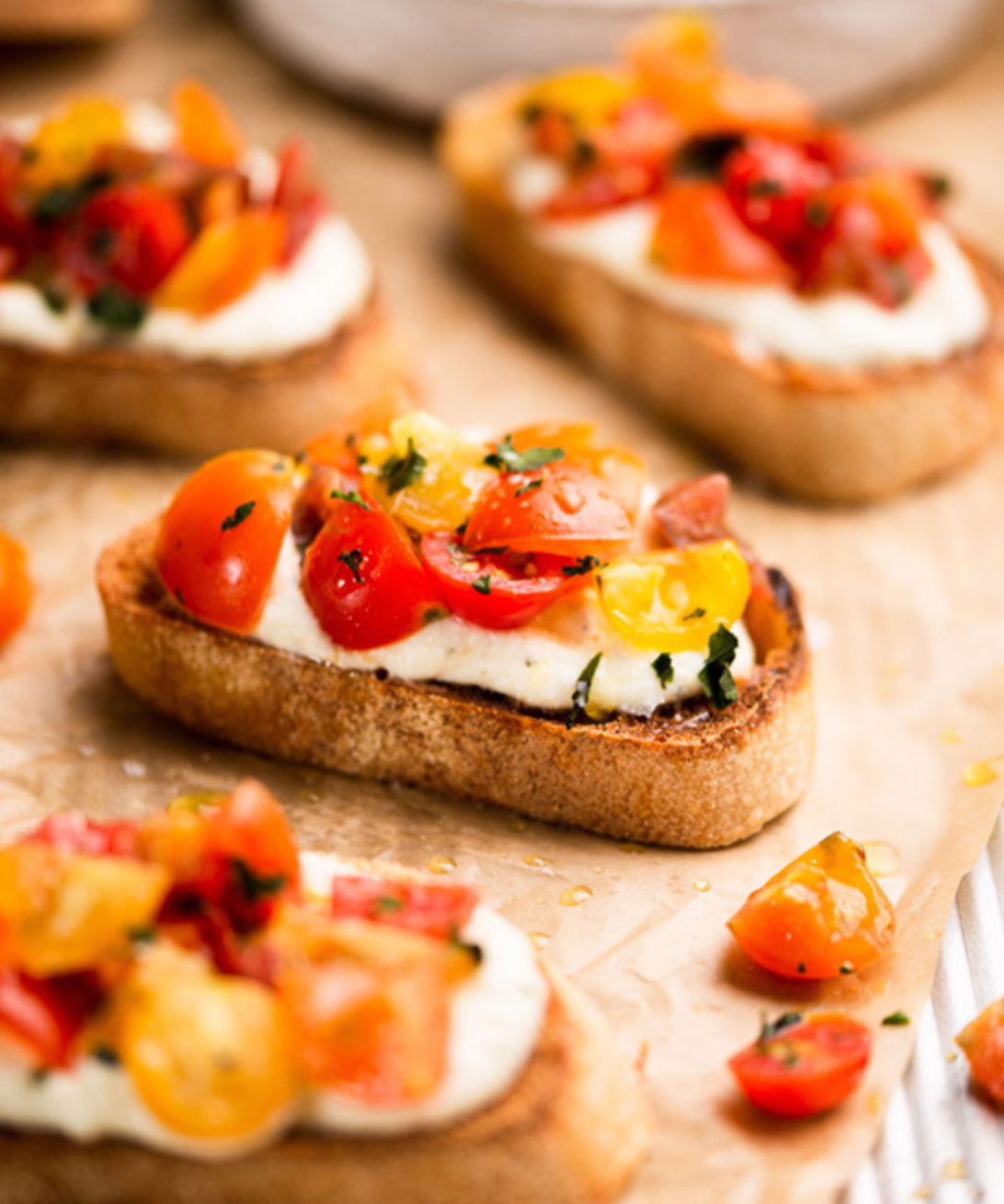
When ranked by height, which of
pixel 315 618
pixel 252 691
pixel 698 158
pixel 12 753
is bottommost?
pixel 12 753

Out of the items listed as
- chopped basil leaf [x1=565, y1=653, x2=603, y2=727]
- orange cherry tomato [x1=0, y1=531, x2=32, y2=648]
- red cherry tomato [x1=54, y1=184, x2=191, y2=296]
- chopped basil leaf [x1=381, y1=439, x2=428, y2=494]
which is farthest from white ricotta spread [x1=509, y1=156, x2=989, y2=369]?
orange cherry tomato [x1=0, y1=531, x2=32, y2=648]

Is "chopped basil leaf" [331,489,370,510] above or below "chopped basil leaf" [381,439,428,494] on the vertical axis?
below

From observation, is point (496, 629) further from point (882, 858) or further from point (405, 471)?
point (882, 858)

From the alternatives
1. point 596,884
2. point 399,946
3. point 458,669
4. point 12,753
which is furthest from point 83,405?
point 399,946

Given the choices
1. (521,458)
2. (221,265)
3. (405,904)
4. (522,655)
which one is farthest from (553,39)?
(405,904)

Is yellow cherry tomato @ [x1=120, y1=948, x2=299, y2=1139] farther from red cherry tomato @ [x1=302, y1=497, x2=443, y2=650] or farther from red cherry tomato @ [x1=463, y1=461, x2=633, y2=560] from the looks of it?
red cherry tomato @ [x1=463, y1=461, x2=633, y2=560]

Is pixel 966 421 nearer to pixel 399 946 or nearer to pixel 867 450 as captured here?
pixel 867 450

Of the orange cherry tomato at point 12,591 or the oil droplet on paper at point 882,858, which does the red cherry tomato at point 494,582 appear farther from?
the orange cherry tomato at point 12,591
